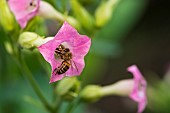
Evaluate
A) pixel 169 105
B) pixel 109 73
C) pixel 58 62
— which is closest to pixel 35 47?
pixel 58 62

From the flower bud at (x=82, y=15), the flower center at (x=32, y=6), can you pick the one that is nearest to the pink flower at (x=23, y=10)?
the flower center at (x=32, y=6)

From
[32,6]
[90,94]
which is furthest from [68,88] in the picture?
[32,6]

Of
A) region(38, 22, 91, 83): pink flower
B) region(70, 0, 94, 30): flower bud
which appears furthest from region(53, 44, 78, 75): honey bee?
region(70, 0, 94, 30): flower bud

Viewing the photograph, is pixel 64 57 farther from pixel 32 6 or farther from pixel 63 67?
pixel 32 6

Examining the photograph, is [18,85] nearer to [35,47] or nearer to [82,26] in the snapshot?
[82,26]

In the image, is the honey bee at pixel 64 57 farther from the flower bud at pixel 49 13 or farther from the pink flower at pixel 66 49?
the flower bud at pixel 49 13

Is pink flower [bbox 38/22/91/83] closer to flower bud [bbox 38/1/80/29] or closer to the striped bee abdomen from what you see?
the striped bee abdomen
